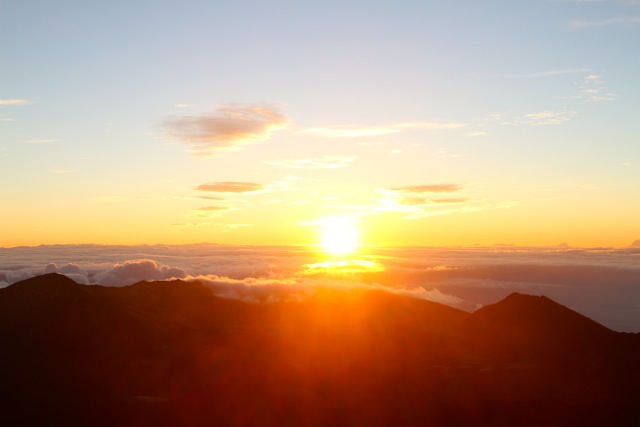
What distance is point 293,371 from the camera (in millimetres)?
122312

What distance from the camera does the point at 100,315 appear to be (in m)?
139

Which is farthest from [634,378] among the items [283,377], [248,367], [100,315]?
[100,315]

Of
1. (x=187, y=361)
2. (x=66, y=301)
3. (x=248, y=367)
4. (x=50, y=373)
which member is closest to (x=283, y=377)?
(x=248, y=367)

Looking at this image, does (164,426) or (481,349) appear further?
(481,349)

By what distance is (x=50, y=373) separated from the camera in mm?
106875

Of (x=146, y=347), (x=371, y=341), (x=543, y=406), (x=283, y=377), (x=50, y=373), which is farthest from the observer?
(x=371, y=341)

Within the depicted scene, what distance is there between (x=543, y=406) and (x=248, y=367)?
54.8 metres

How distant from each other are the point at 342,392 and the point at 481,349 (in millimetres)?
56509

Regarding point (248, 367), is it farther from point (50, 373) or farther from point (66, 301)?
point (66, 301)

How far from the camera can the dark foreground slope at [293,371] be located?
93312 millimetres

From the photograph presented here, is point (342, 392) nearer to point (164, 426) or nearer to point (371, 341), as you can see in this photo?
point (164, 426)

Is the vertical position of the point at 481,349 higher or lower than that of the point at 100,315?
lower

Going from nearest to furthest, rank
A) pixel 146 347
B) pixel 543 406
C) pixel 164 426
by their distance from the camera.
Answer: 1. pixel 164 426
2. pixel 543 406
3. pixel 146 347

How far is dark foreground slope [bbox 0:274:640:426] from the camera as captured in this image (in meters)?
93.3
